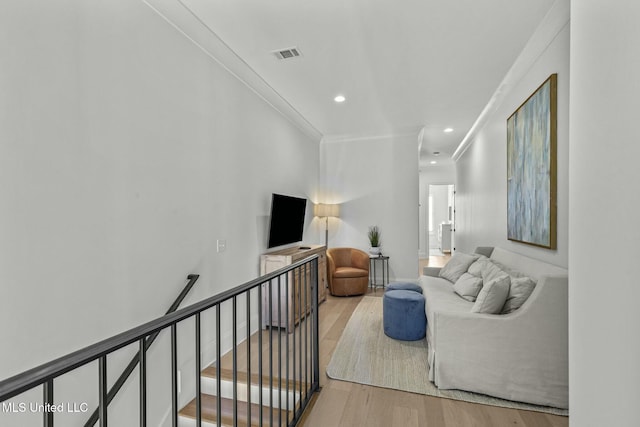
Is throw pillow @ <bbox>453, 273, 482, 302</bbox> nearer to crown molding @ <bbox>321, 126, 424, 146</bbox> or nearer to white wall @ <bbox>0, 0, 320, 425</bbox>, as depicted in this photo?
white wall @ <bbox>0, 0, 320, 425</bbox>

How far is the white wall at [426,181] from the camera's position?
9.02 m

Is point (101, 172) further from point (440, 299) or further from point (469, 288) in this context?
point (469, 288)

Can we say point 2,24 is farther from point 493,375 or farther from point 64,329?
point 493,375

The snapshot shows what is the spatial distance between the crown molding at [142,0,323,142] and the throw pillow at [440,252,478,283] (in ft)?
9.72

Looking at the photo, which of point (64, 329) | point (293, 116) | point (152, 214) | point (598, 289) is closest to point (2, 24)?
point (152, 214)

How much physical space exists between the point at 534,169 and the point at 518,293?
48.0 inches

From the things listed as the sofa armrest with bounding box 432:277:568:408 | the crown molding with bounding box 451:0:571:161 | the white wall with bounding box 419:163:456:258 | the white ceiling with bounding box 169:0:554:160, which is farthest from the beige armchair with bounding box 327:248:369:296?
the white wall with bounding box 419:163:456:258

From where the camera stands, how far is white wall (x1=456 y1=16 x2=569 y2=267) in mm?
2359

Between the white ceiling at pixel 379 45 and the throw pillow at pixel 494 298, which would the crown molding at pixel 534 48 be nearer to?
the white ceiling at pixel 379 45

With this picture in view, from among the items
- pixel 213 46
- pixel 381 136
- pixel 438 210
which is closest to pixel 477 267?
pixel 381 136

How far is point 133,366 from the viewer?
184 cm

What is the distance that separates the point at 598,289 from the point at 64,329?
2271 mm

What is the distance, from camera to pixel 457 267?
3.78 meters

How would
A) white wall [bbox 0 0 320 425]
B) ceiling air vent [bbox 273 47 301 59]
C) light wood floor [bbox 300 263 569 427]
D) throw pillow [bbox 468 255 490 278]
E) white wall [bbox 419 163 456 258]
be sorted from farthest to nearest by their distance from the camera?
white wall [bbox 419 163 456 258] < throw pillow [bbox 468 255 490 278] < ceiling air vent [bbox 273 47 301 59] < light wood floor [bbox 300 263 569 427] < white wall [bbox 0 0 320 425]
